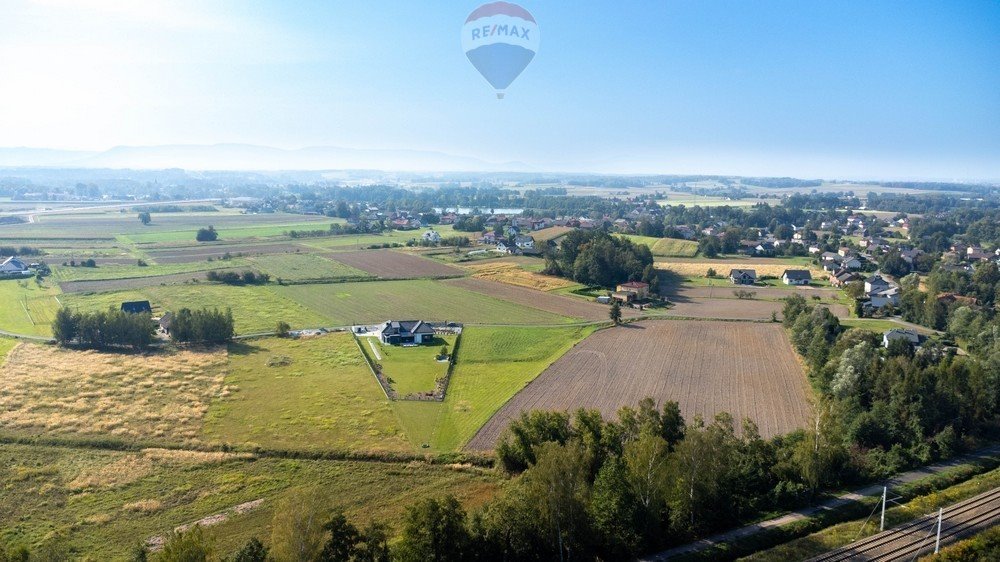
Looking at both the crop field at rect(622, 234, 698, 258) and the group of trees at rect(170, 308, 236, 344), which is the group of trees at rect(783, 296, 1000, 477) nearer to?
the group of trees at rect(170, 308, 236, 344)

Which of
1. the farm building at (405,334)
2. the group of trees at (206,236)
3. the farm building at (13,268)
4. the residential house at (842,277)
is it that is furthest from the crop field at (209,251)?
the residential house at (842,277)

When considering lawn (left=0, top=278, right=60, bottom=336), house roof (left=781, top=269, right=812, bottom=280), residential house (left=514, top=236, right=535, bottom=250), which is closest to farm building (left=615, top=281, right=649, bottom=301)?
house roof (left=781, top=269, right=812, bottom=280)

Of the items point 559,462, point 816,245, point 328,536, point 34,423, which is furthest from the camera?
point 816,245

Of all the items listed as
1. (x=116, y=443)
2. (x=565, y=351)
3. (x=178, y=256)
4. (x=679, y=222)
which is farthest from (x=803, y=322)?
(x=679, y=222)

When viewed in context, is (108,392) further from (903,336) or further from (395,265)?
(903,336)

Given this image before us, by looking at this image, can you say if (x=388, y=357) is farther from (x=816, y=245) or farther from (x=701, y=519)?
(x=816, y=245)

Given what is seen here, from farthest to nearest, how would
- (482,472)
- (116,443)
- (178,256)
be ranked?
(178,256)
(116,443)
(482,472)

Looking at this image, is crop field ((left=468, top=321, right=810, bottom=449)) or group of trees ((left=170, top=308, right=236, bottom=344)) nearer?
crop field ((left=468, top=321, right=810, bottom=449))
